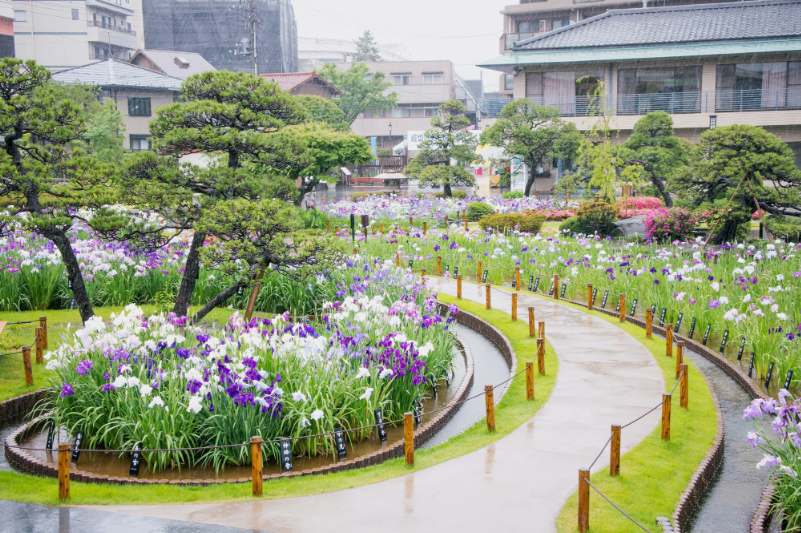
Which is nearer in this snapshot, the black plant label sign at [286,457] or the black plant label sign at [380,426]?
the black plant label sign at [286,457]

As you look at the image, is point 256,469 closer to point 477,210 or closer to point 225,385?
point 225,385

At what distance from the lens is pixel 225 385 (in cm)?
738

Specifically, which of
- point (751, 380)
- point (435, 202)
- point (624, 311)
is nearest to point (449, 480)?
point (751, 380)

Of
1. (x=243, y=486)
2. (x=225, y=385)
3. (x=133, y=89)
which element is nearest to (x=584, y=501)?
(x=243, y=486)

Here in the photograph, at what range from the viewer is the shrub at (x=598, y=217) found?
73.1 ft

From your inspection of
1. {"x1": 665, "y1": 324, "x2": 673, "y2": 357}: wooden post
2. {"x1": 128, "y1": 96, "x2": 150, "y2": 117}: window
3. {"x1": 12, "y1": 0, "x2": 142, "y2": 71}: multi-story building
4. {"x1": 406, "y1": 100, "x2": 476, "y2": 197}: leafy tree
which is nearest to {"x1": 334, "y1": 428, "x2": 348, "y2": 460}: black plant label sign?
{"x1": 665, "y1": 324, "x2": 673, "y2": 357}: wooden post

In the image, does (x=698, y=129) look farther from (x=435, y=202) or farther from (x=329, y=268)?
(x=329, y=268)

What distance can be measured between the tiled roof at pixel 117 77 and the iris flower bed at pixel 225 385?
3859 centimetres

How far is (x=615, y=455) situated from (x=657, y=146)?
79.3 ft

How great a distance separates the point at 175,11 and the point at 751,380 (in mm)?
63099

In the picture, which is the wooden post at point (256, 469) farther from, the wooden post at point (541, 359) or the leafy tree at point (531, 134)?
the leafy tree at point (531, 134)

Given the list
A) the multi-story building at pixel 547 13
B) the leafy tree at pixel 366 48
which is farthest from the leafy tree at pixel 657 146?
the leafy tree at pixel 366 48

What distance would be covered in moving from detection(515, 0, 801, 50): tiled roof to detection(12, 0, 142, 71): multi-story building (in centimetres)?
4054

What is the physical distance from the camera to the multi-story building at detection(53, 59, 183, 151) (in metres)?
43.9
